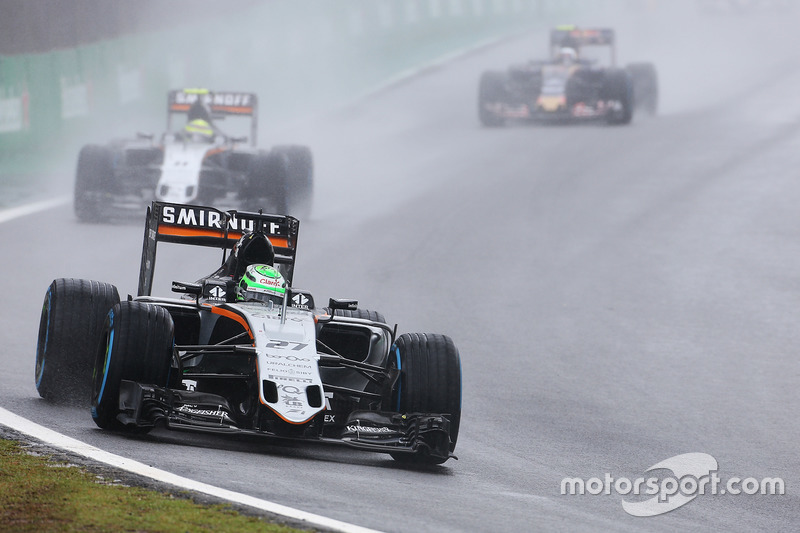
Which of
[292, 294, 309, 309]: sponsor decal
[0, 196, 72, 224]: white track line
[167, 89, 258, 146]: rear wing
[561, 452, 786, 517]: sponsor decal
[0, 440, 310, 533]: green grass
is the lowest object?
[561, 452, 786, 517]: sponsor decal

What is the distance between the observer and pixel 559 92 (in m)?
29.0

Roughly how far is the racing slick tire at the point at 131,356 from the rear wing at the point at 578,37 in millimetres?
23453

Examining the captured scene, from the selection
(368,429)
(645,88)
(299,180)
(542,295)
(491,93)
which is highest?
(645,88)

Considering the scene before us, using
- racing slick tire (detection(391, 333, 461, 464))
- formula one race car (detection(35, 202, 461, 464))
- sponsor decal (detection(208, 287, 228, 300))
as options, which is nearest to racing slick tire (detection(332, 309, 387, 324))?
formula one race car (detection(35, 202, 461, 464))

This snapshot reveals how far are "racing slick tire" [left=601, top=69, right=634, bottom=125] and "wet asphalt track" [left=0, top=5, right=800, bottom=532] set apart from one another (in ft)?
2.45

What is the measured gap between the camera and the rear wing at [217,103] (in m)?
20.8

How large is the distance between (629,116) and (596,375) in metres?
17.4

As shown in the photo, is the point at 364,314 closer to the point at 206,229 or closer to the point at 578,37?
the point at 206,229

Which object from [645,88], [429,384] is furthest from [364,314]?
[645,88]

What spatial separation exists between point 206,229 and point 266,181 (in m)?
8.23

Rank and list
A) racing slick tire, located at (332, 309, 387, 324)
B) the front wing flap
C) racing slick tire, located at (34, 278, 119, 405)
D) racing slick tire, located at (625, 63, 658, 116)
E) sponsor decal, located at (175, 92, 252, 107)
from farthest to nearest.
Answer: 1. racing slick tire, located at (625, 63, 658, 116)
2. sponsor decal, located at (175, 92, 252, 107)
3. racing slick tire, located at (332, 309, 387, 324)
4. racing slick tire, located at (34, 278, 119, 405)
5. the front wing flap

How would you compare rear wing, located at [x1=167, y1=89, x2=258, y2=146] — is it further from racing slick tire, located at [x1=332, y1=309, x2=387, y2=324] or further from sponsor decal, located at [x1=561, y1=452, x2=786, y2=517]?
sponsor decal, located at [x1=561, y1=452, x2=786, y2=517]

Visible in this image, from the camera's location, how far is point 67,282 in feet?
32.8

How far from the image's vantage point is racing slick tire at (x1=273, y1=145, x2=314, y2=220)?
19.5m
